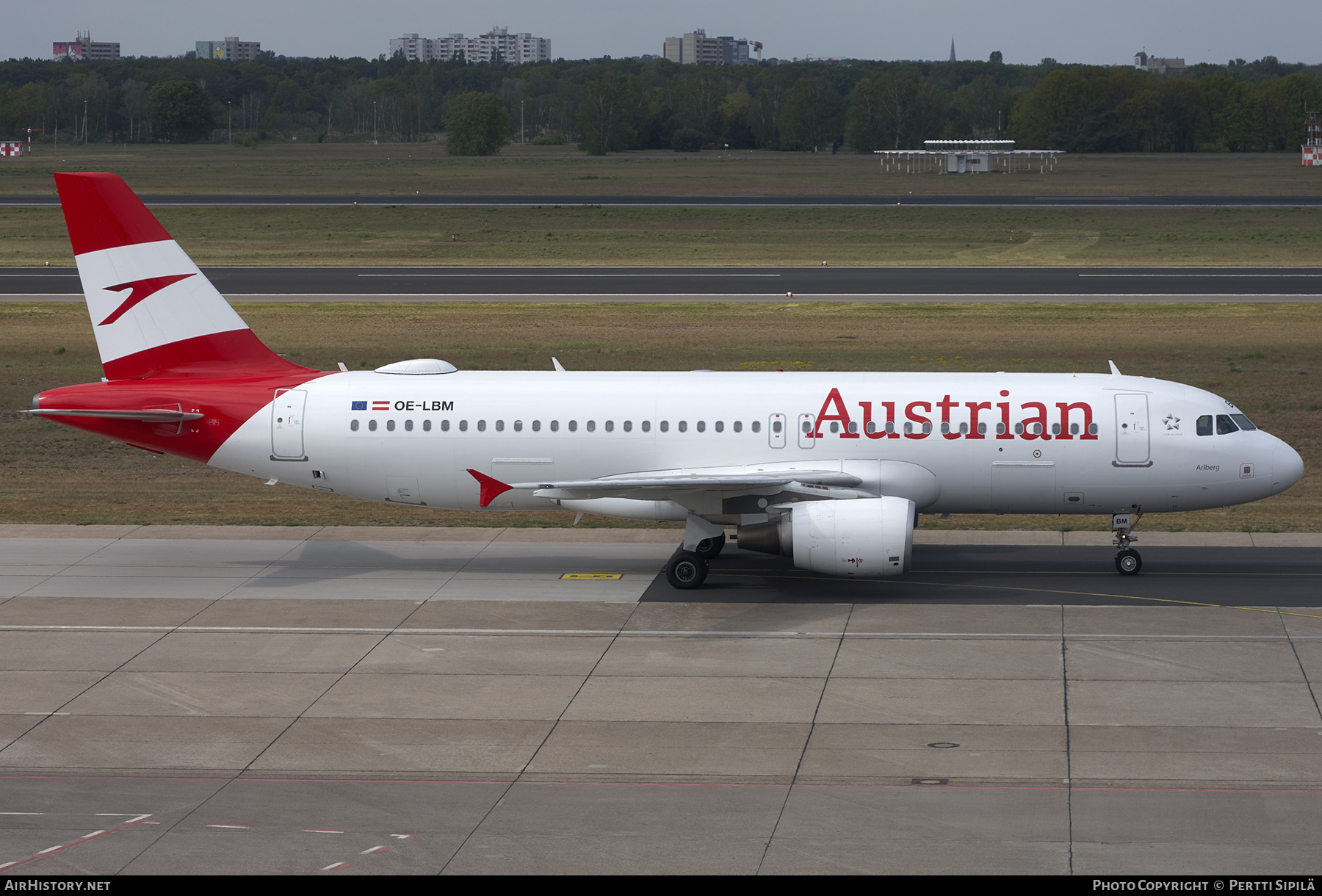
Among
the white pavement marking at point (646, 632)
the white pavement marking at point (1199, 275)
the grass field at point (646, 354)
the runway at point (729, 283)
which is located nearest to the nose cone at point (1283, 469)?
the white pavement marking at point (646, 632)

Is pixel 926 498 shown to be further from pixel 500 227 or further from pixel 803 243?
pixel 500 227

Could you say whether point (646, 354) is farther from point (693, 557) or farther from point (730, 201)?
point (730, 201)

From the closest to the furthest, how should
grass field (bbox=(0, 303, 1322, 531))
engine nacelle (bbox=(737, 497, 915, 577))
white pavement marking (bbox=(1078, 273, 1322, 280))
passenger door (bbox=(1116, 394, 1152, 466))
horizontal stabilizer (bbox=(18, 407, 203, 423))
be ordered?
engine nacelle (bbox=(737, 497, 915, 577))
passenger door (bbox=(1116, 394, 1152, 466))
horizontal stabilizer (bbox=(18, 407, 203, 423))
grass field (bbox=(0, 303, 1322, 531))
white pavement marking (bbox=(1078, 273, 1322, 280))

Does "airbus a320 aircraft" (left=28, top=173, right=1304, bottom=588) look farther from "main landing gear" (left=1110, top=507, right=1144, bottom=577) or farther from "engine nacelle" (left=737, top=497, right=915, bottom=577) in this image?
"engine nacelle" (left=737, top=497, right=915, bottom=577)

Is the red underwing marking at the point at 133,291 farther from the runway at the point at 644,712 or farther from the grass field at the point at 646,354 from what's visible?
the grass field at the point at 646,354

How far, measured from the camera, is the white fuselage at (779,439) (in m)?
26.5

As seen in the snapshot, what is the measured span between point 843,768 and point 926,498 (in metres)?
9.86

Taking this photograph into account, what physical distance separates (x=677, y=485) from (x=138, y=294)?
11502 mm

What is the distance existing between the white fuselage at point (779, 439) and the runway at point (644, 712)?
1.82m

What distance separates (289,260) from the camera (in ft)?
262

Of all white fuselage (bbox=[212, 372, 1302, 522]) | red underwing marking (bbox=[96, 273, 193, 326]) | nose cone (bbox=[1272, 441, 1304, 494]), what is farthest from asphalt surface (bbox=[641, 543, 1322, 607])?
red underwing marking (bbox=[96, 273, 193, 326])

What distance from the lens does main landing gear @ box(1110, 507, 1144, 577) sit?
89.0ft

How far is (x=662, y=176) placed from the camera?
14800 cm

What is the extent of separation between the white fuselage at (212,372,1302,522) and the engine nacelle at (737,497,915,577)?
4.78 feet
